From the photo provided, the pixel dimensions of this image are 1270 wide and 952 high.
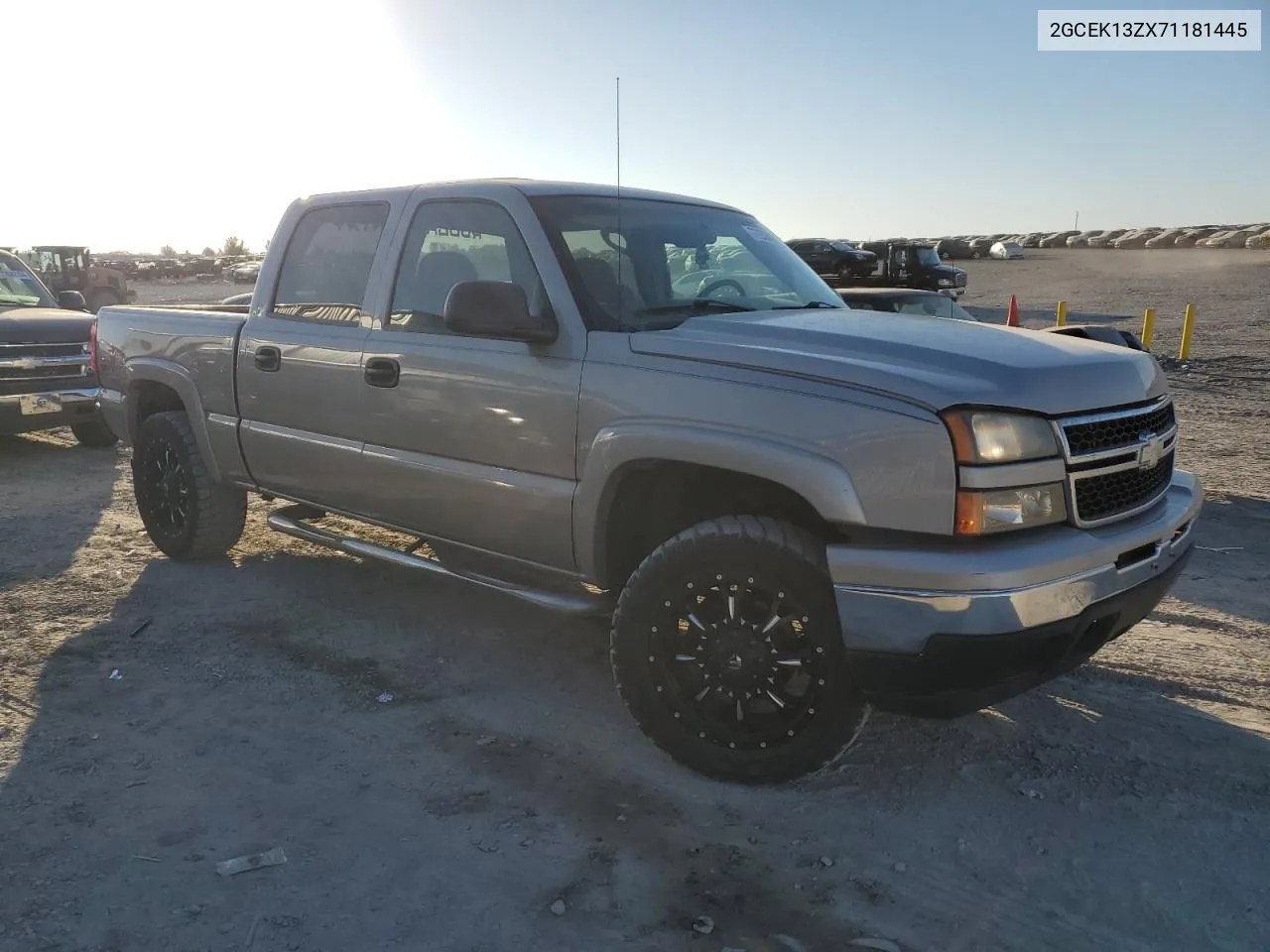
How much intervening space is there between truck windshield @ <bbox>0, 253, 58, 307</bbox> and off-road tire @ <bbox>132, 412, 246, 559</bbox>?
518 cm

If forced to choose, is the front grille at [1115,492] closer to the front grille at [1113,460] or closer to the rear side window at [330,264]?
the front grille at [1113,460]

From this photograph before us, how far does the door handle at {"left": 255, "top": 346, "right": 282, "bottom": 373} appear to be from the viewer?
467 cm

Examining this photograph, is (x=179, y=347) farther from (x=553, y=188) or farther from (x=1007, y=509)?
(x=1007, y=509)

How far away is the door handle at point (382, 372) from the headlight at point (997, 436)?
2.29 meters

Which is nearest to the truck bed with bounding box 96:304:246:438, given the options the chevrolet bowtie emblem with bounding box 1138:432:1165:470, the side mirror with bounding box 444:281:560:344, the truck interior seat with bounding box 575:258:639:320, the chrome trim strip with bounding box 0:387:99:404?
the side mirror with bounding box 444:281:560:344

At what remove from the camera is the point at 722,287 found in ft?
13.2

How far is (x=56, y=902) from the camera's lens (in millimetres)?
2648

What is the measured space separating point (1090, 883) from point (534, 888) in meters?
1.53

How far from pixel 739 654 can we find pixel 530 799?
2.69ft

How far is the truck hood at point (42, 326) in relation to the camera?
8547mm

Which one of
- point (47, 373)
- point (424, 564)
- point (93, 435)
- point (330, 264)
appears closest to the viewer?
point (424, 564)

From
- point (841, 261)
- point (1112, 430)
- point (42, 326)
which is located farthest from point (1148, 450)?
point (841, 261)

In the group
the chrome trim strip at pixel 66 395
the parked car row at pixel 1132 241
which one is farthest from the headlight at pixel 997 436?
the parked car row at pixel 1132 241

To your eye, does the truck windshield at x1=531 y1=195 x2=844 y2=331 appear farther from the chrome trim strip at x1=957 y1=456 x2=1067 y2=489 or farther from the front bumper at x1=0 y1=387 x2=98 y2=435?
the front bumper at x1=0 y1=387 x2=98 y2=435
